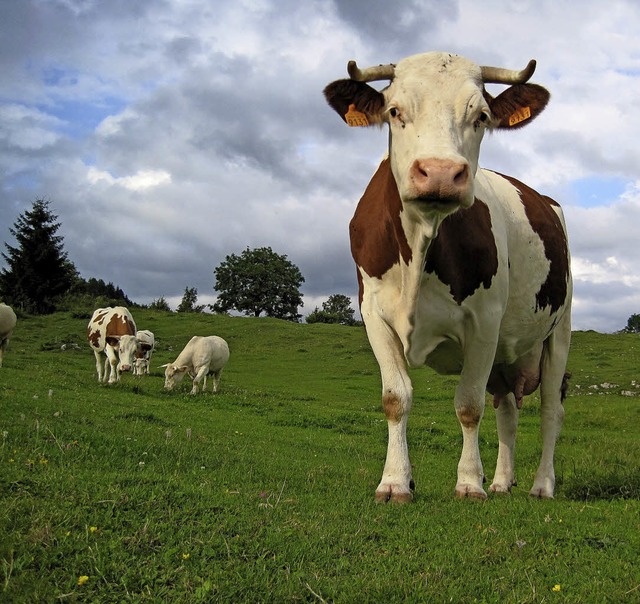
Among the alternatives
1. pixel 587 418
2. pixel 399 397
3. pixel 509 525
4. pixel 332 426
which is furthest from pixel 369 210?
pixel 587 418

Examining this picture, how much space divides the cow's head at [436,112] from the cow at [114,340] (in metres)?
16.7

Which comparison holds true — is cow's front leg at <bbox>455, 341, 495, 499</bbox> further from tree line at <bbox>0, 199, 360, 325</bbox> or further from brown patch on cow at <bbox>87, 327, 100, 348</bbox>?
tree line at <bbox>0, 199, 360, 325</bbox>

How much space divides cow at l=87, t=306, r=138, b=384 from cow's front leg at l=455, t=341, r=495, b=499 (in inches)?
639

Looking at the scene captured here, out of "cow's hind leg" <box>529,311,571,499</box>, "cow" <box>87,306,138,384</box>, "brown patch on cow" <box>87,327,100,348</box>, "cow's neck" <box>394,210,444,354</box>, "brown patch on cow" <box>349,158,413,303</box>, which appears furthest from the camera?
"brown patch on cow" <box>87,327,100,348</box>

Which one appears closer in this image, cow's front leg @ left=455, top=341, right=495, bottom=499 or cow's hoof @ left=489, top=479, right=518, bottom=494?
cow's front leg @ left=455, top=341, right=495, bottom=499

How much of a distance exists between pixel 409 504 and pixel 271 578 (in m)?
1.98

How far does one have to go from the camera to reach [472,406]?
6.03 metres

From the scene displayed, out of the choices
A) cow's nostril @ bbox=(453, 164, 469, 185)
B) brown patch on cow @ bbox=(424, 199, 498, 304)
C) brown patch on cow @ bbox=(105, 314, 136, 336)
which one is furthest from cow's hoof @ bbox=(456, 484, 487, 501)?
brown patch on cow @ bbox=(105, 314, 136, 336)

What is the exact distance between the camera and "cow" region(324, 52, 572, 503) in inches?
194

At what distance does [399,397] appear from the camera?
582 cm

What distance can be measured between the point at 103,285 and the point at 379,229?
108m

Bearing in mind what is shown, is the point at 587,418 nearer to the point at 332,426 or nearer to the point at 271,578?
the point at 332,426

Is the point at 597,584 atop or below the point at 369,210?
below

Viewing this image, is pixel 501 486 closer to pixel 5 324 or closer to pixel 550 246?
pixel 550 246
